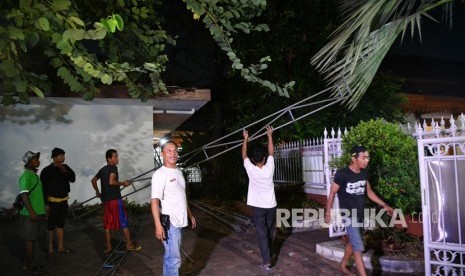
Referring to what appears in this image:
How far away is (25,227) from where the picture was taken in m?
5.43

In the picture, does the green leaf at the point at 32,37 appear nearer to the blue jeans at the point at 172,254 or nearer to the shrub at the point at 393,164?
the blue jeans at the point at 172,254

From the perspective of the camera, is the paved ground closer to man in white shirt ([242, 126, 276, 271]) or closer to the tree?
man in white shirt ([242, 126, 276, 271])

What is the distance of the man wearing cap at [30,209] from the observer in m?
5.34

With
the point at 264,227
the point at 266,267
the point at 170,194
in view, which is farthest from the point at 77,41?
the point at 266,267

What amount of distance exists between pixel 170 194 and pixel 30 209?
2413 mm

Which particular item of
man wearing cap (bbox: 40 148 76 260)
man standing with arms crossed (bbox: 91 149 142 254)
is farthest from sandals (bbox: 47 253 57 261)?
man standing with arms crossed (bbox: 91 149 142 254)

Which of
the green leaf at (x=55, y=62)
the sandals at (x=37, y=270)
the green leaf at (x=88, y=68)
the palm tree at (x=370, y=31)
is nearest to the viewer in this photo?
the green leaf at (x=88, y=68)

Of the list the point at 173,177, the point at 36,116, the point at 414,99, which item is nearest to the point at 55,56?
the point at 173,177

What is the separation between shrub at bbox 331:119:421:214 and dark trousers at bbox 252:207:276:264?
1.61 metres

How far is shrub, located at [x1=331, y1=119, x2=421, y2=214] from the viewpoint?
558cm

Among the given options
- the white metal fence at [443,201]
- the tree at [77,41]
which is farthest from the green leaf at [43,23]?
the white metal fence at [443,201]

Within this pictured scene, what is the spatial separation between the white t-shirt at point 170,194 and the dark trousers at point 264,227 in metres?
1.54

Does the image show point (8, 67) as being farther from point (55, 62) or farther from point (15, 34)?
point (55, 62)

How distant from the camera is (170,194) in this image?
4.23m
